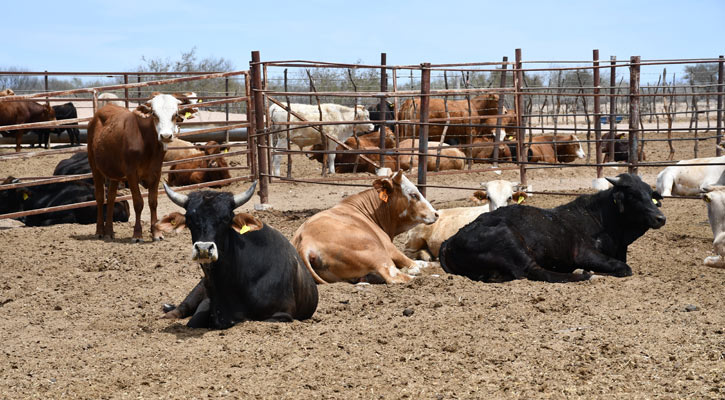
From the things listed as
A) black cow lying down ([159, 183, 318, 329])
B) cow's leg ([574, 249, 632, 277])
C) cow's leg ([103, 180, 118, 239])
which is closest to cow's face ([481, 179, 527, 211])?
cow's leg ([574, 249, 632, 277])

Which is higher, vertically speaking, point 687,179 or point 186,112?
point 186,112

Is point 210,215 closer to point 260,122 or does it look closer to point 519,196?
point 519,196

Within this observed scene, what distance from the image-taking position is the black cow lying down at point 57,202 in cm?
1192

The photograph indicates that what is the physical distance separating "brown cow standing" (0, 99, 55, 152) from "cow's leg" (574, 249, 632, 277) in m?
16.6

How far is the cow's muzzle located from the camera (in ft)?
17.4

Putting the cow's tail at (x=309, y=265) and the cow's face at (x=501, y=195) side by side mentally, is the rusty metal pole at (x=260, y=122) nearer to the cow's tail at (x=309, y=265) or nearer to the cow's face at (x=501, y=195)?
the cow's face at (x=501, y=195)

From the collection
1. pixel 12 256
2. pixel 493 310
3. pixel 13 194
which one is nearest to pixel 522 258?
pixel 493 310

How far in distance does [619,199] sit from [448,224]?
188cm

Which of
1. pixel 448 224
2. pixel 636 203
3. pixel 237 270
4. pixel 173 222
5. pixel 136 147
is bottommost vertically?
pixel 448 224

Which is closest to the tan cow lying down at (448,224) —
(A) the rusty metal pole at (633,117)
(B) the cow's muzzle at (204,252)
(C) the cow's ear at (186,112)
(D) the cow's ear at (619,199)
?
(D) the cow's ear at (619,199)

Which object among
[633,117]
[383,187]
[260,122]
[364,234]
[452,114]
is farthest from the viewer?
[452,114]

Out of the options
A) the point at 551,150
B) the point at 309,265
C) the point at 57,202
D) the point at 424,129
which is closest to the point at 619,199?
the point at 309,265

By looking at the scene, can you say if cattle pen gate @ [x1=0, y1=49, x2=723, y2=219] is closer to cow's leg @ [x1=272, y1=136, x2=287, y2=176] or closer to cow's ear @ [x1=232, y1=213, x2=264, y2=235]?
cow's leg @ [x1=272, y1=136, x2=287, y2=176]

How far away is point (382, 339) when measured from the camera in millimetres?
5359
